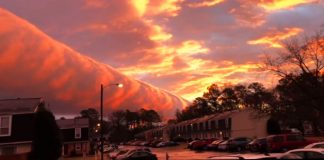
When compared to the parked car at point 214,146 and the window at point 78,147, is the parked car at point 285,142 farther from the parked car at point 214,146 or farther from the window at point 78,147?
the window at point 78,147

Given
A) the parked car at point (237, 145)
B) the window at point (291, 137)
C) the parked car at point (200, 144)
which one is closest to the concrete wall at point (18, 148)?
the parked car at point (237, 145)

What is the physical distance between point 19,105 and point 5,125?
301 centimetres

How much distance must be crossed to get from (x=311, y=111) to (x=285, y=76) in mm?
6633

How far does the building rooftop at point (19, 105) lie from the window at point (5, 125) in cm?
69

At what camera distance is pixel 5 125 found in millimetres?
48906

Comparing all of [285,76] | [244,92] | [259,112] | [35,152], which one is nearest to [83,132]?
[259,112]

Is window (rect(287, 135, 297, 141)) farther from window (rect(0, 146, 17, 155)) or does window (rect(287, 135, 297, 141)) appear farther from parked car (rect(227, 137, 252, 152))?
window (rect(0, 146, 17, 155))

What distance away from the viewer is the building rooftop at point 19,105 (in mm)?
48812

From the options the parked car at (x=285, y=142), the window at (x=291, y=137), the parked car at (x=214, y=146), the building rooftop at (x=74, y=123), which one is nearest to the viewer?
the parked car at (x=285, y=142)

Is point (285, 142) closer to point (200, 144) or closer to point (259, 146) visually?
point (259, 146)

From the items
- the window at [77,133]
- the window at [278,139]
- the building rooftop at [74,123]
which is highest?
the building rooftop at [74,123]

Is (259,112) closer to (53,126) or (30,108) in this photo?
(30,108)

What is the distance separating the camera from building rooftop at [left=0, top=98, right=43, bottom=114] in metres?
48.8

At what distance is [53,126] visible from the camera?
35.6m
